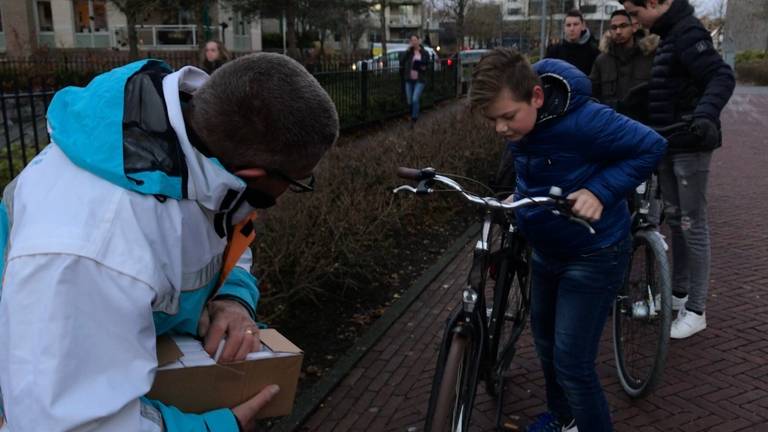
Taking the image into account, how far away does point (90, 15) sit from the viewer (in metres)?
38.3

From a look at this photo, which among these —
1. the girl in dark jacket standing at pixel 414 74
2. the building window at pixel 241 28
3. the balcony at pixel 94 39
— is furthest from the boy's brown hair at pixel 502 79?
the building window at pixel 241 28

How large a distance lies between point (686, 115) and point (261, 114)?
2901mm

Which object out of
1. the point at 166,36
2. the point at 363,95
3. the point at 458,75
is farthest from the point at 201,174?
the point at 166,36

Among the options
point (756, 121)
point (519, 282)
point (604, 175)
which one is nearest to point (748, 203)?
point (519, 282)

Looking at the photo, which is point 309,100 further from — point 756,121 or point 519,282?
point 756,121

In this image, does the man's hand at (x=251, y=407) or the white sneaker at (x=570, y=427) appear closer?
the man's hand at (x=251, y=407)

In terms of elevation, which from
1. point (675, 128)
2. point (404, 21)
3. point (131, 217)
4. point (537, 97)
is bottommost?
point (675, 128)

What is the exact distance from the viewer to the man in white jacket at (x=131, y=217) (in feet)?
3.56

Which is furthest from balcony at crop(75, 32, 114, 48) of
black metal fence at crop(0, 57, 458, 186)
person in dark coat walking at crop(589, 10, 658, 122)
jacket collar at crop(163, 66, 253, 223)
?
jacket collar at crop(163, 66, 253, 223)

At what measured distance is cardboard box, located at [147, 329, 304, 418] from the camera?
1.40m

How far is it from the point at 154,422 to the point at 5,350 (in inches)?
10.9

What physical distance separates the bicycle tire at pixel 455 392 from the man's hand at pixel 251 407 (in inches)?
40.6

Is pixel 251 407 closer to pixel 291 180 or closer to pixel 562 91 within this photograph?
pixel 291 180

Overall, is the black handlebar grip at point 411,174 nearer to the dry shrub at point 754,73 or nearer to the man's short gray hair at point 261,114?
the man's short gray hair at point 261,114
